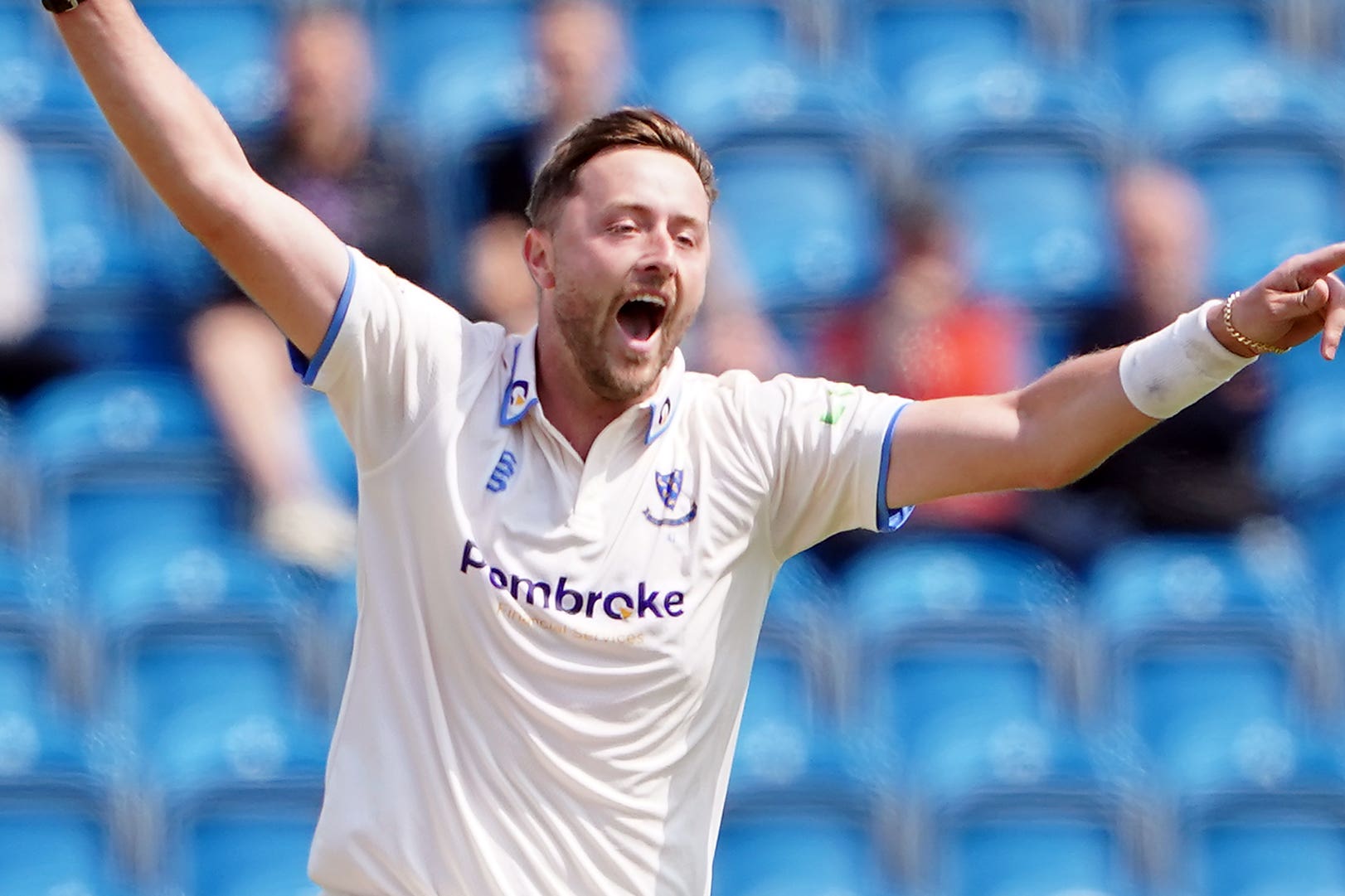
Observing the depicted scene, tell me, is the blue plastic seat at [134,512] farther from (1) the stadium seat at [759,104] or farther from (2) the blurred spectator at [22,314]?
(1) the stadium seat at [759,104]

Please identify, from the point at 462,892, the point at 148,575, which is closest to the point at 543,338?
the point at 462,892

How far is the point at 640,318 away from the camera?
381 centimetres

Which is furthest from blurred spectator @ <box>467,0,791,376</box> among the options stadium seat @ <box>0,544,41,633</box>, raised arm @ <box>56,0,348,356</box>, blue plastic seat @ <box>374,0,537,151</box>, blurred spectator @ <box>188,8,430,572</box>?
raised arm @ <box>56,0,348,356</box>

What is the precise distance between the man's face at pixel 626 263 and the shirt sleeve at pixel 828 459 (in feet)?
0.84

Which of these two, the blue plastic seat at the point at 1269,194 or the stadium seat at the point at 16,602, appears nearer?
the stadium seat at the point at 16,602

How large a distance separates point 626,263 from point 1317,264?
1.17 metres

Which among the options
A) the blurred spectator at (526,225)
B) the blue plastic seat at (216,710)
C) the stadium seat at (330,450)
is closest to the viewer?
the blue plastic seat at (216,710)

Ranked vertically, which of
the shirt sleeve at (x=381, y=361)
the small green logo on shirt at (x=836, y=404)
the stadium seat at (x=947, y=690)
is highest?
the stadium seat at (x=947, y=690)

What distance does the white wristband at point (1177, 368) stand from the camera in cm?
344

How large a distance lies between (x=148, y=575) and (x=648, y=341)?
3578 millimetres

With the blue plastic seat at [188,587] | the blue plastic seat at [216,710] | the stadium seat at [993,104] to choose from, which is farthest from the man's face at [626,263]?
the stadium seat at [993,104]

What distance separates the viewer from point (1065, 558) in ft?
23.3

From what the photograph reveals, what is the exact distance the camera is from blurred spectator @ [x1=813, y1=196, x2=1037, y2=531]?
7.18 metres

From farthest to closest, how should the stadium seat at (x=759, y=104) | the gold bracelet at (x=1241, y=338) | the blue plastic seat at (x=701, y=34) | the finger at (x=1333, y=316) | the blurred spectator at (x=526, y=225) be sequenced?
the blue plastic seat at (x=701, y=34), the stadium seat at (x=759, y=104), the blurred spectator at (x=526, y=225), the gold bracelet at (x=1241, y=338), the finger at (x=1333, y=316)
